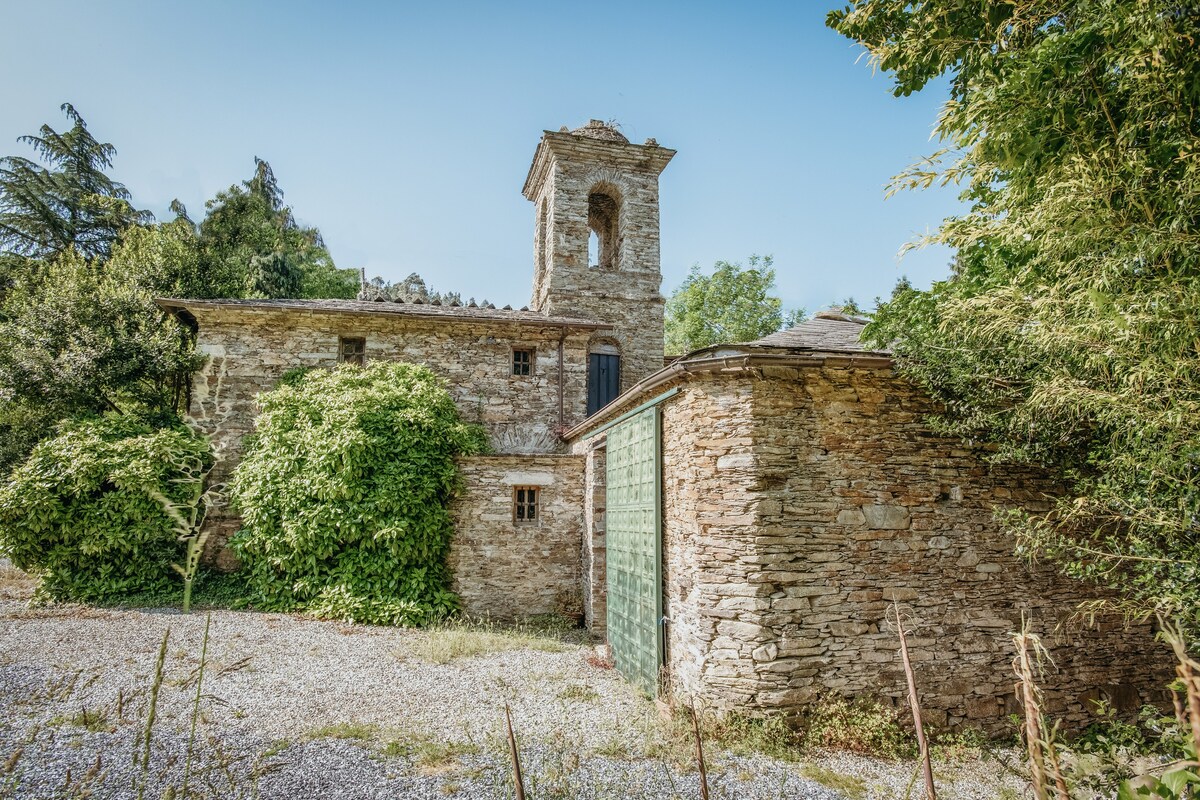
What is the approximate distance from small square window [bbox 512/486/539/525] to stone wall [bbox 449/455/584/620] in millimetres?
104

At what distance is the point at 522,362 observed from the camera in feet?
44.8

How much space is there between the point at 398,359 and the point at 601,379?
4.99m

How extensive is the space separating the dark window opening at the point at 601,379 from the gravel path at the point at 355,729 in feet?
24.8

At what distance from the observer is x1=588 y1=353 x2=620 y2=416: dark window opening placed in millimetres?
15617

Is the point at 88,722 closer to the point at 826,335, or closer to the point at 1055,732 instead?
the point at 1055,732

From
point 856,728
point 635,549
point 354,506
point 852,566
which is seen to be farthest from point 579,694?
point 354,506

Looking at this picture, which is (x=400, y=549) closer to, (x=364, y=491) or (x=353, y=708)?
(x=364, y=491)

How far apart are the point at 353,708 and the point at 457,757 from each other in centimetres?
178

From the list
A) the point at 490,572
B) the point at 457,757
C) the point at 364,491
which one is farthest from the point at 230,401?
the point at 457,757

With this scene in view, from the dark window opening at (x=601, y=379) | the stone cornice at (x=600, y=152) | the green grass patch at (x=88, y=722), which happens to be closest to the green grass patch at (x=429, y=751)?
the green grass patch at (x=88, y=722)

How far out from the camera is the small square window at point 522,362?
1360cm

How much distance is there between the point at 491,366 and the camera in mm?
13344

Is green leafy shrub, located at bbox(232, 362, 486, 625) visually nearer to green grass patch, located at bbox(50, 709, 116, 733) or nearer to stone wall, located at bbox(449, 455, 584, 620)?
stone wall, located at bbox(449, 455, 584, 620)

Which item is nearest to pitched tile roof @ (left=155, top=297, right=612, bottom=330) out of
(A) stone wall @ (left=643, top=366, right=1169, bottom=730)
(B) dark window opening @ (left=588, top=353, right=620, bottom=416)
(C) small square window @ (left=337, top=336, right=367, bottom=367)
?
(C) small square window @ (left=337, top=336, right=367, bottom=367)
